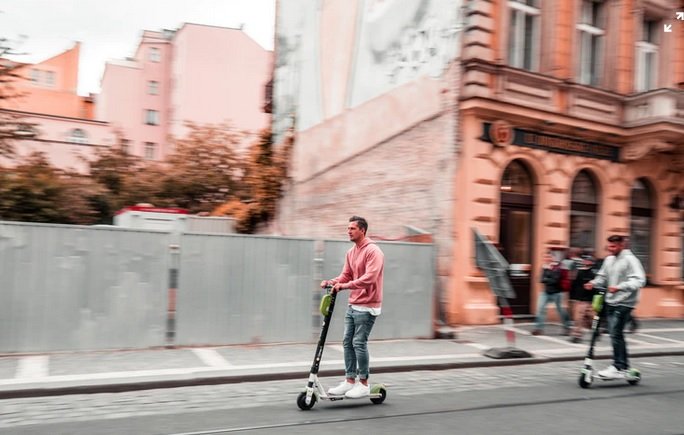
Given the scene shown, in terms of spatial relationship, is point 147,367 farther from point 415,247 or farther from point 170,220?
point 170,220

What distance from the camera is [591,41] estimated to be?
56.2ft

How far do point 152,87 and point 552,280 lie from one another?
46.8m

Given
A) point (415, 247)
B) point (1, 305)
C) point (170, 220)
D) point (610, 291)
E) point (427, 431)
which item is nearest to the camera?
point (427, 431)

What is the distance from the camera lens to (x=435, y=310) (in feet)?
39.9

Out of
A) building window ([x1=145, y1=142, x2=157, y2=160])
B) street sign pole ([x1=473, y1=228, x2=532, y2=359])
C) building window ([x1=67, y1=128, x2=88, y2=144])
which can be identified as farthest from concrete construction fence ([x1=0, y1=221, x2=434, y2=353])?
building window ([x1=145, y1=142, x2=157, y2=160])

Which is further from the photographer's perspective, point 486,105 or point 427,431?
point 486,105

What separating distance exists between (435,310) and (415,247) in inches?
48.5

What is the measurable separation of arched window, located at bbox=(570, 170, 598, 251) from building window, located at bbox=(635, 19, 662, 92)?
353cm

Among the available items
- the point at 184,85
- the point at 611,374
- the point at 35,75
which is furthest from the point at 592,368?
the point at 35,75

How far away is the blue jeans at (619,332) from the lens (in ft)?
26.7

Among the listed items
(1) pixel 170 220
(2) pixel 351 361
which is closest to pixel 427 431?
(2) pixel 351 361

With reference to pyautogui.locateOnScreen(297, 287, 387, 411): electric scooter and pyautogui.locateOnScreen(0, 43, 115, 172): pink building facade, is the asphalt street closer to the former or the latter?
pyautogui.locateOnScreen(297, 287, 387, 411): electric scooter

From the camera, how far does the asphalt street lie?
18.9 ft

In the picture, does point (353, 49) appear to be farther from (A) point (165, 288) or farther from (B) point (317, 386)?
(B) point (317, 386)
